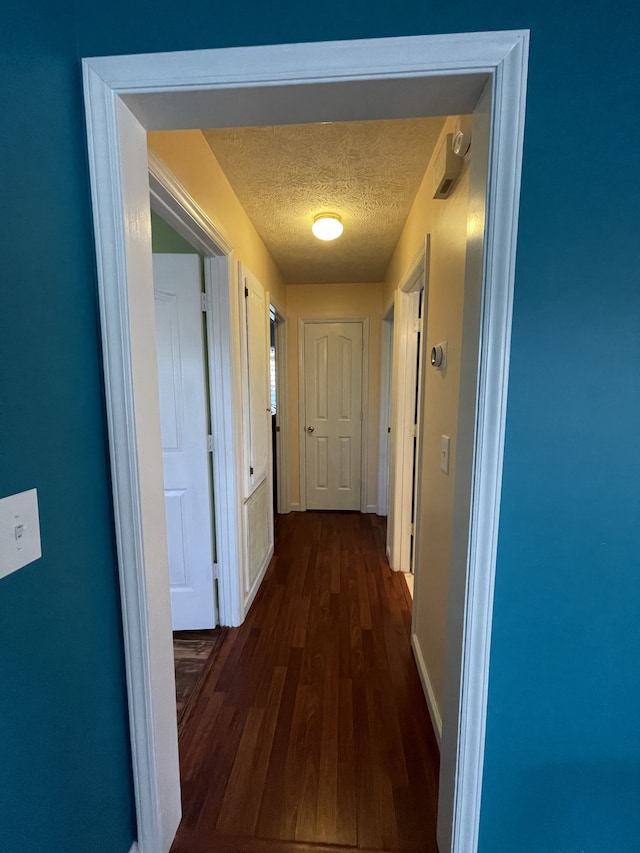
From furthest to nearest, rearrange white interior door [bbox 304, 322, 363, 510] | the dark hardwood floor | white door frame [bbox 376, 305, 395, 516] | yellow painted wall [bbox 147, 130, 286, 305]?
1. white interior door [bbox 304, 322, 363, 510]
2. white door frame [bbox 376, 305, 395, 516]
3. yellow painted wall [bbox 147, 130, 286, 305]
4. the dark hardwood floor

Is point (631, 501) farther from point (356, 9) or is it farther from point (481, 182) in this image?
point (356, 9)

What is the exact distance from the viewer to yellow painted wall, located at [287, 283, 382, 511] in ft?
12.0

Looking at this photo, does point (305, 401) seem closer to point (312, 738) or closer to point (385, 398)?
point (385, 398)

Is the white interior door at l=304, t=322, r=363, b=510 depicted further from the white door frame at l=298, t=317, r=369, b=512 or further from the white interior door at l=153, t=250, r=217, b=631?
the white interior door at l=153, t=250, r=217, b=631

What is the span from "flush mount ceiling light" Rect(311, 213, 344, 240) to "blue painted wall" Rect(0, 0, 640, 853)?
1477 millimetres

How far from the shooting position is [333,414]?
3.86 m

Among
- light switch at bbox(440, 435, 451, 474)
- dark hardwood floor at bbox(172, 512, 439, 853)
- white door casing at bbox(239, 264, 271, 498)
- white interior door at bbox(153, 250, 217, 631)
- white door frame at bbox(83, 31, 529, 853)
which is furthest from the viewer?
white door casing at bbox(239, 264, 271, 498)

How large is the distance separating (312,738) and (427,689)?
21.2 inches

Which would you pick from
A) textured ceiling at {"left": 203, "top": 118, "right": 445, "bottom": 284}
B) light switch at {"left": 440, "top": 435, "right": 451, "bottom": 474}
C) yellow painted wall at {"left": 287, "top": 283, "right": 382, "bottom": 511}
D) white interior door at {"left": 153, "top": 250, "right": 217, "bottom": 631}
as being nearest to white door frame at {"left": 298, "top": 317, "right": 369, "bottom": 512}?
yellow painted wall at {"left": 287, "top": 283, "right": 382, "bottom": 511}

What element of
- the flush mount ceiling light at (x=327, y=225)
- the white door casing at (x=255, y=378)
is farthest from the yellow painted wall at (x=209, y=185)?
the flush mount ceiling light at (x=327, y=225)

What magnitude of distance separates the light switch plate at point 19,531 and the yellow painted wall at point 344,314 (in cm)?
320

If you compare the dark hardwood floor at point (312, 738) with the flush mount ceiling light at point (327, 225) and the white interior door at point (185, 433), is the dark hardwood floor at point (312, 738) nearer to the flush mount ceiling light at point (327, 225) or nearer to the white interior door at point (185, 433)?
the white interior door at point (185, 433)

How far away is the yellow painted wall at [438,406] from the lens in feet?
4.16

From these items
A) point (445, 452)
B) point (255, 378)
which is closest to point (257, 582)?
point (255, 378)
